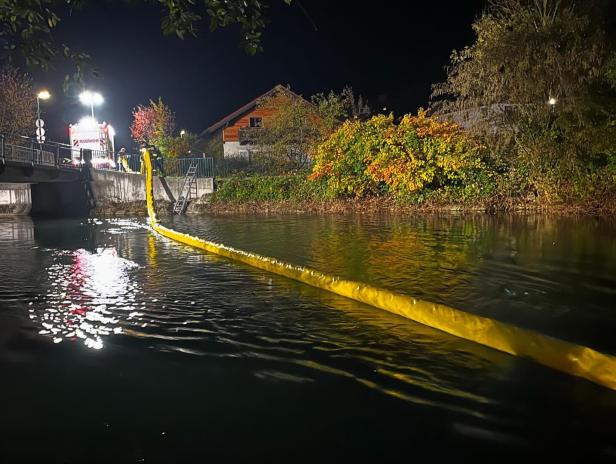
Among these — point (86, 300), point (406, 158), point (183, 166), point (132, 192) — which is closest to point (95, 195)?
point (132, 192)

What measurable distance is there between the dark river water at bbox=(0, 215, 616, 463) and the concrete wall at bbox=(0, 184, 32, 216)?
1016 inches

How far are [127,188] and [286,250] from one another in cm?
2155

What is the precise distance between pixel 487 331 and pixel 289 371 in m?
1.74

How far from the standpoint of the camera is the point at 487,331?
4.41 metres

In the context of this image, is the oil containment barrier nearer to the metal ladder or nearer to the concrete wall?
the metal ladder

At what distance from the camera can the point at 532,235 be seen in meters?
12.5

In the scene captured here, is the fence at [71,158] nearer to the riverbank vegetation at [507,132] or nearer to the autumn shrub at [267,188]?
the autumn shrub at [267,188]

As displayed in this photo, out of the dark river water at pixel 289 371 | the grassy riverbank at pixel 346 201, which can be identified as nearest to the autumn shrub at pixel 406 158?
the grassy riverbank at pixel 346 201

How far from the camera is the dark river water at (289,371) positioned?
2.88 metres

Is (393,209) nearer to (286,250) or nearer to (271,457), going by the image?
(286,250)

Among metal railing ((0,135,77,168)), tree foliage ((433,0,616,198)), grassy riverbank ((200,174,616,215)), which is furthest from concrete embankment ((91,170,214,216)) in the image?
tree foliage ((433,0,616,198))

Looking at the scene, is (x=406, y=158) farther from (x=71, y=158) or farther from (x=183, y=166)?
(x=71, y=158)

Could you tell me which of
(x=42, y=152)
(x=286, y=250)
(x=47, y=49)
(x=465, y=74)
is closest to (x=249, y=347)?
(x=47, y=49)

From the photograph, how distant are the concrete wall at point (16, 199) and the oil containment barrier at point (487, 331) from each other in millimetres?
28965
